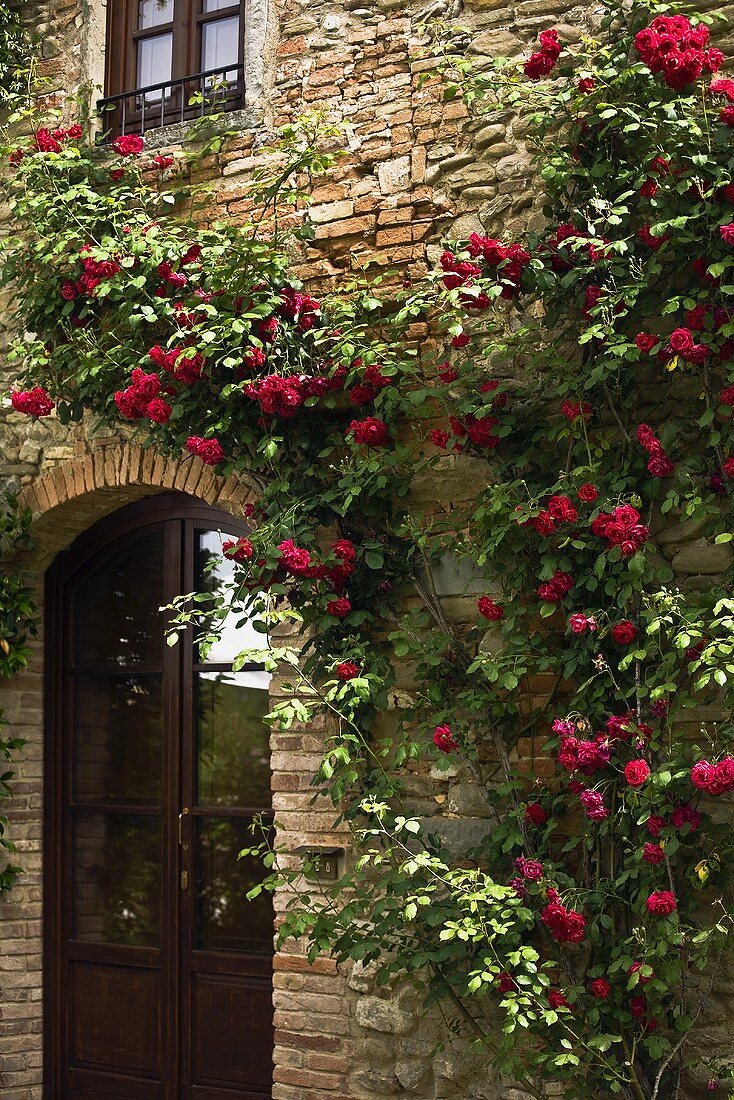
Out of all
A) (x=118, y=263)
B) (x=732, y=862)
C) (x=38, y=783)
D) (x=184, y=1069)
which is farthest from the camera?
(x=38, y=783)

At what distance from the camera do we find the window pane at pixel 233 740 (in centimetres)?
468

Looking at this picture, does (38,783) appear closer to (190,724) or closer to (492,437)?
(190,724)

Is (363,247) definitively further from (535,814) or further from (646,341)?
(535,814)

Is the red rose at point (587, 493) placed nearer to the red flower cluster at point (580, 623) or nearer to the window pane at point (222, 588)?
the red flower cluster at point (580, 623)

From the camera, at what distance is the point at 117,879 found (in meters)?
4.97

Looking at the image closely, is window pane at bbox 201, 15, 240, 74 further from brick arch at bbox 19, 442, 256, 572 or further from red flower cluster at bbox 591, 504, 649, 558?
red flower cluster at bbox 591, 504, 649, 558

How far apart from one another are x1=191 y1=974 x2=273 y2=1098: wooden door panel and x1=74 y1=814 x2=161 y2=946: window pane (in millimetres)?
333

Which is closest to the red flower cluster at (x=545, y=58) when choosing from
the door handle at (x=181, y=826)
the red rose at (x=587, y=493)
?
the red rose at (x=587, y=493)

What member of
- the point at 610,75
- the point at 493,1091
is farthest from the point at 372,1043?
the point at 610,75

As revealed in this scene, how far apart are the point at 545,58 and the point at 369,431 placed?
49.1 inches

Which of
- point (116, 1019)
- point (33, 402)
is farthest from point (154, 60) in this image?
point (116, 1019)

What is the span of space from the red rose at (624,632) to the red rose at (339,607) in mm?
904

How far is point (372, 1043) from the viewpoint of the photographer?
3.98 meters

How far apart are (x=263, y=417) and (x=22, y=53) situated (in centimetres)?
210
